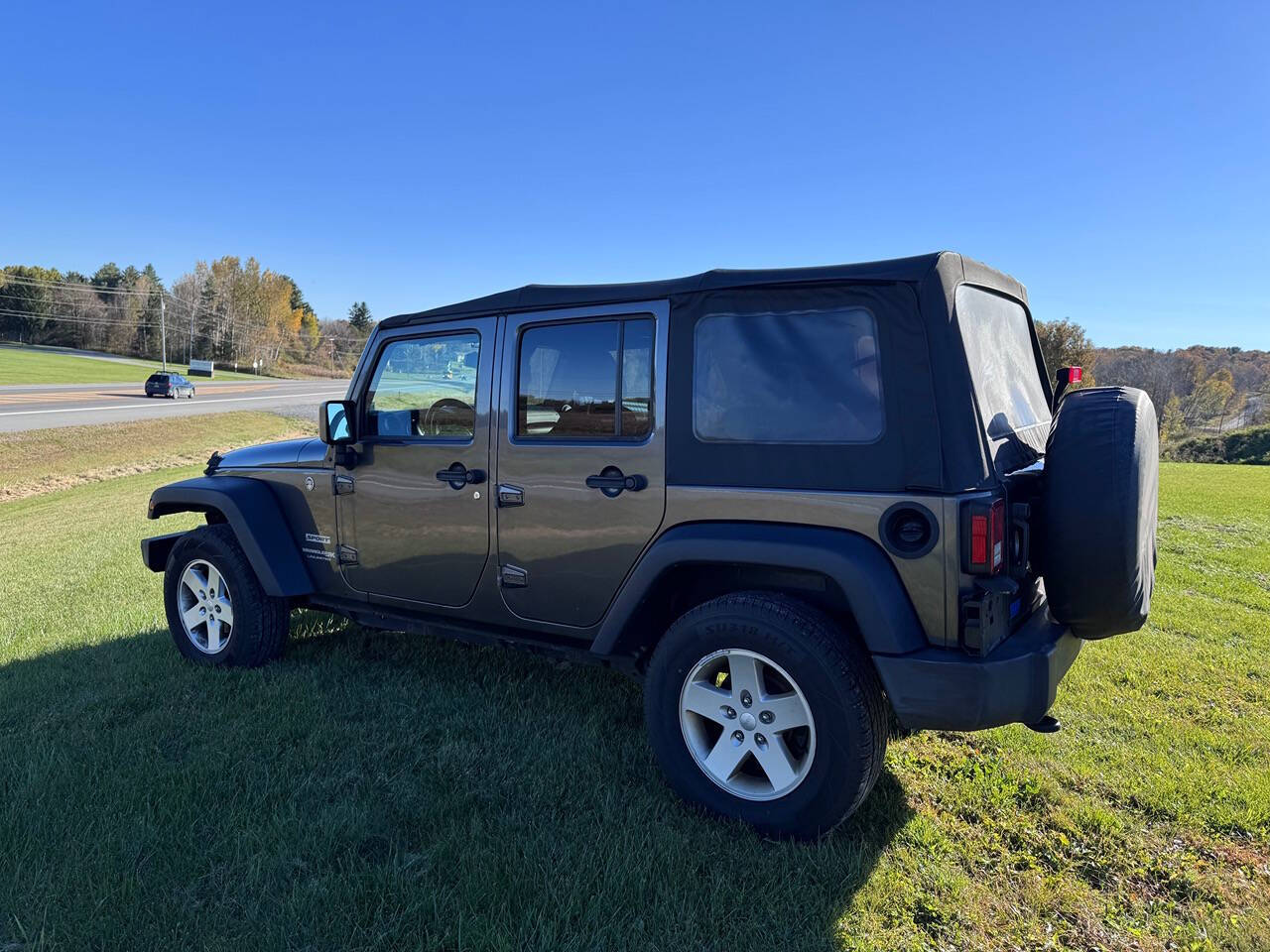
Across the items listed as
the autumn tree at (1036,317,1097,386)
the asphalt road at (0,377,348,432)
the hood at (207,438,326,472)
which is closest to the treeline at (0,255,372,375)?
the asphalt road at (0,377,348,432)

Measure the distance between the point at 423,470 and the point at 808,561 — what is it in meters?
1.96

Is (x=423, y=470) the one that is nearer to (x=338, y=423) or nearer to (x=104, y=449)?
(x=338, y=423)

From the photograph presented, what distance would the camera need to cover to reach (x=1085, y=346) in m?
33.1

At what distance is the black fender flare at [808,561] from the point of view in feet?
8.19

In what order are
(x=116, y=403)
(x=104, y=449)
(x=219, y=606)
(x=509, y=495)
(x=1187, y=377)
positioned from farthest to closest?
A: (x=1187, y=377)
(x=116, y=403)
(x=104, y=449)
(x=219, y=606)
(x=509, y=495)

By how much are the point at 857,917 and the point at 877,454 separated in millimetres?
1431

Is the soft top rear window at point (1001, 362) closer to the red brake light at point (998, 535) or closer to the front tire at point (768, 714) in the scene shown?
the red brake light at point (998, 535)

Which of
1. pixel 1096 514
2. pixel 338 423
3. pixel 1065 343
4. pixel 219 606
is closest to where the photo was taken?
pixel 1096 514

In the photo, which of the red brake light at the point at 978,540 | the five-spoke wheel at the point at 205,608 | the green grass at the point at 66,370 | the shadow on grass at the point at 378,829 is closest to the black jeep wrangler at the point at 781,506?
the red brake light at the point at 978,540

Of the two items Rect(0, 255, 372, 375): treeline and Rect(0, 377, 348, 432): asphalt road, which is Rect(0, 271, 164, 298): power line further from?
Rect(0, 377, 348, 432): asphalt road

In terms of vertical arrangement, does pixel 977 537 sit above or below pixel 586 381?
below

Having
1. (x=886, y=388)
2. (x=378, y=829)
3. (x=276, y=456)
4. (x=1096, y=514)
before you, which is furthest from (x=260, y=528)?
(x=1096, y=514)

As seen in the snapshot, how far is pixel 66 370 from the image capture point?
2114 inches

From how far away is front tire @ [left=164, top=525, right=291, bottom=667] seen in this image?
4.25 m
